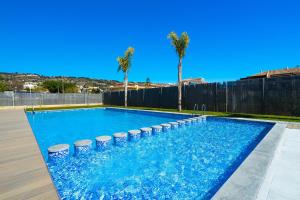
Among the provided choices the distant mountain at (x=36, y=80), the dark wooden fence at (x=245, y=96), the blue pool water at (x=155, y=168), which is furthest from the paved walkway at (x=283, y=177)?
the distant mountain at (x=36, y=80)

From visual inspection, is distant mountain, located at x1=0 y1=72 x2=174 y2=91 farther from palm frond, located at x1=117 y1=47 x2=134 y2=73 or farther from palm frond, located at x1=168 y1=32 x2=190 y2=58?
palm frond, located at x1=168 y1=32 x2=190 y2=58

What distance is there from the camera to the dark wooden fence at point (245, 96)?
984 cm

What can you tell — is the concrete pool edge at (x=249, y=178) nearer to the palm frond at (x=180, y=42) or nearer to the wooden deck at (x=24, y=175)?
the wooden deck at (x=24, y=175)

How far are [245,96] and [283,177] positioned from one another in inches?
371

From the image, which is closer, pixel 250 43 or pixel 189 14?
pixel 189 14

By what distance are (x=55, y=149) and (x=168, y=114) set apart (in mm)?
8615

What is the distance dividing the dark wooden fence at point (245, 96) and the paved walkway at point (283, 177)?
6411mm

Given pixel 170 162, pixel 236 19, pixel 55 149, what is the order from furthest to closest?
pixel 236 19
pixel 55 149
pixel 170 162

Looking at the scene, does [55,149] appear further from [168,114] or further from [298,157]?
[168,114]

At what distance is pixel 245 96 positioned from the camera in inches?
456

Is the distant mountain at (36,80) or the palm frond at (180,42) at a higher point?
the distant mountain at (36,80)

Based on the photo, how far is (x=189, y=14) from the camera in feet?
58.6

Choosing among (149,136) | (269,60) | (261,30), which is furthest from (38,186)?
(269,60)

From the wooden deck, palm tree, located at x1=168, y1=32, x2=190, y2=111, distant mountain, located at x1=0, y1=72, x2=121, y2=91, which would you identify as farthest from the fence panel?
distant mountain, located at x1=0, y1=72, x2=121, y2=91
